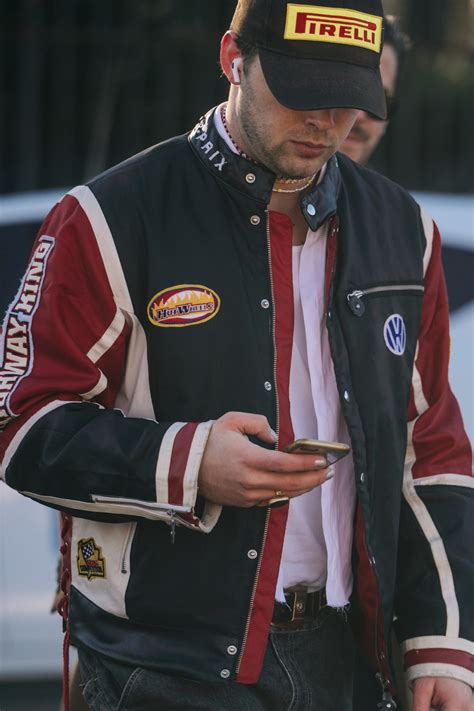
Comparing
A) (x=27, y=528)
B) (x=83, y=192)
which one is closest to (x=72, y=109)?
(x=27, y=528)

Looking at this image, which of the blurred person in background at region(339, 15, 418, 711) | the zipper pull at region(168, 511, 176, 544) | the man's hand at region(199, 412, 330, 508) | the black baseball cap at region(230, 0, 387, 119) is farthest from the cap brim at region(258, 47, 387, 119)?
the blurred person in background at region(339, 15, 418, 711)

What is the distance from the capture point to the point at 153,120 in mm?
7027

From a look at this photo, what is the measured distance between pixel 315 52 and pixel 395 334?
0.57 metres

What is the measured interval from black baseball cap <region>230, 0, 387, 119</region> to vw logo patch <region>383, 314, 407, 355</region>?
0.40 m

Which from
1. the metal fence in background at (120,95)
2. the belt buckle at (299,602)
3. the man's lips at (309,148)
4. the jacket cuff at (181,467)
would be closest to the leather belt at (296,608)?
the belt buckle at (299,602)

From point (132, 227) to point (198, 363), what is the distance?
0.28 m

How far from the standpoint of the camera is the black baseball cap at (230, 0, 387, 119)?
2.40 meters

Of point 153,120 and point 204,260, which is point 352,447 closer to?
point 204,260

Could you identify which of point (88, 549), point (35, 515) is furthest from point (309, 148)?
point (35, 515)

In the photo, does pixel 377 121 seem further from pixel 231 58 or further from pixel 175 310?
pixel 175 310

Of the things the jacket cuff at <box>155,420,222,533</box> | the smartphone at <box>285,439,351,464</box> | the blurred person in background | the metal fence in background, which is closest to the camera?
the smartphone at <box>285,439,351,464</box>

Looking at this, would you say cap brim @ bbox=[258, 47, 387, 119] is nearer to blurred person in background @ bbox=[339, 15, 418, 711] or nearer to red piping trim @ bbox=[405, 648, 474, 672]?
blurred person in background @ bbox=[339, 15, 418, 711]

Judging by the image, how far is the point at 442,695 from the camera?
2557 millimetres

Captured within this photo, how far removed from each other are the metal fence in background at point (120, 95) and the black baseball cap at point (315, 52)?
179 inches
